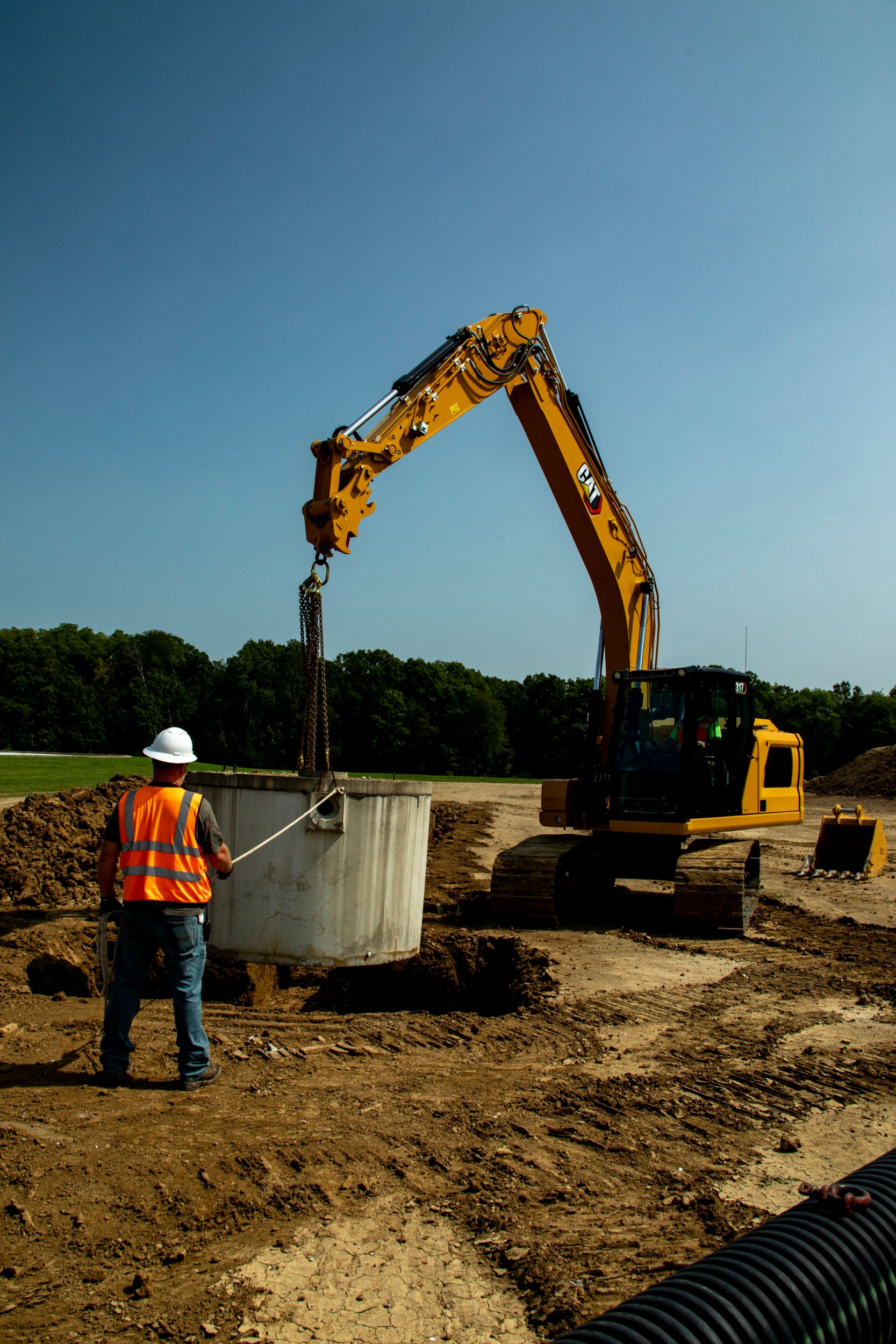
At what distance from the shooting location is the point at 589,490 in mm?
11852

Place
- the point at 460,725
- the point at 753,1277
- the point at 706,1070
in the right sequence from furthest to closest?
the point at 460,725, the point at 706,1070, the point at 753,1277

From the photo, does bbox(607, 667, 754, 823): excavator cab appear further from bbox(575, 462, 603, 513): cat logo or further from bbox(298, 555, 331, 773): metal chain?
bbox(298, 555, 331, 773): metal chain

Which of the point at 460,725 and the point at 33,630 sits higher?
the point at 33,630

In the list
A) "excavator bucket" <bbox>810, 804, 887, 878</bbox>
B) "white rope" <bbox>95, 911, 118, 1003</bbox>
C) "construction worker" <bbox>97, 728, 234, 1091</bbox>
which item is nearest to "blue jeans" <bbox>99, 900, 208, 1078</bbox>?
"construction worker" <bbox>97, 728, 234, 1091</bbox>

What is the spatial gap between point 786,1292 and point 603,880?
28.9 ft

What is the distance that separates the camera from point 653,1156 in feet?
14.9

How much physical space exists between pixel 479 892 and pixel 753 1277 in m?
10.3

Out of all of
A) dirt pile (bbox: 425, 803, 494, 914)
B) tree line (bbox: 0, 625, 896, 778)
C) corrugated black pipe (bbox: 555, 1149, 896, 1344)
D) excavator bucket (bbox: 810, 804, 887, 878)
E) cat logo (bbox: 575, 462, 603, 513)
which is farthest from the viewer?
tree line (bbox: 0, 625, 896, 778)

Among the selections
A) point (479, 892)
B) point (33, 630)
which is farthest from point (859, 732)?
point (33, 630)

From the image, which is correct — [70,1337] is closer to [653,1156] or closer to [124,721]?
[653,1156]

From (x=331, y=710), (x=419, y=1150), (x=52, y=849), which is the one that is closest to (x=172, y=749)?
(x=419, y=1150)

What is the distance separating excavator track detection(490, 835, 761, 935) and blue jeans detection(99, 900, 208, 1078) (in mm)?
5500

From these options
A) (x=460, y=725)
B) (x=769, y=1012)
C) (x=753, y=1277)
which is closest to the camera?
(x=753, y=1277)

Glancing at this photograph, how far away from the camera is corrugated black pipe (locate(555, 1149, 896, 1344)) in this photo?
250 centimetres
